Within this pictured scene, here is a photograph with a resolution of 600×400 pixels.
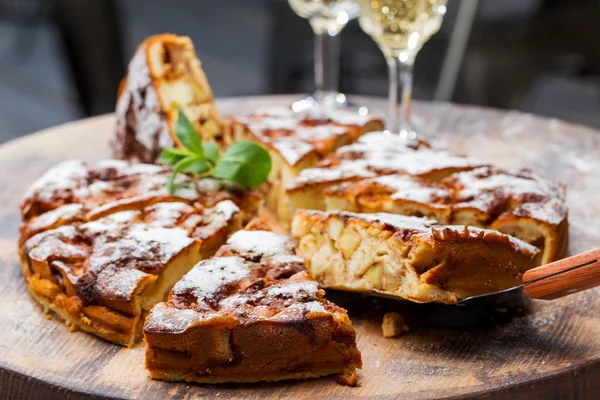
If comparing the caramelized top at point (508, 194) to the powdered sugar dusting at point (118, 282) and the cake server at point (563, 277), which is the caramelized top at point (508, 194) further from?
the powdered sugar dusting at point (118, 282)

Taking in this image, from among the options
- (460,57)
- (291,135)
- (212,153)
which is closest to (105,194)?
(212,153)

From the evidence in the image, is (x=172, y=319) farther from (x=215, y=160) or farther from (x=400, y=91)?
(x=400, y=91)

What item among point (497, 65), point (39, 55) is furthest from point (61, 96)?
point (497, 65)

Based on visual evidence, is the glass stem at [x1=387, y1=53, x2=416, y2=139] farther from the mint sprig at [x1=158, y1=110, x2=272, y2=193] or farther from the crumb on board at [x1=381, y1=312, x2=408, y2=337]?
the crumb on board at [x1=381, y1=312, x2=408, y2=337]

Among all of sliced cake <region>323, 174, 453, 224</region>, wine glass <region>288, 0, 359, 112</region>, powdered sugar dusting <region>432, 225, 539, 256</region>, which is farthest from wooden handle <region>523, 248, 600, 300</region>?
wine glass <region>288, 0, 359, 112</region>

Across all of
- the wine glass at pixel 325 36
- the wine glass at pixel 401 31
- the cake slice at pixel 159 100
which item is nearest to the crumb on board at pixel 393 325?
the wine glass at pixel 401 31

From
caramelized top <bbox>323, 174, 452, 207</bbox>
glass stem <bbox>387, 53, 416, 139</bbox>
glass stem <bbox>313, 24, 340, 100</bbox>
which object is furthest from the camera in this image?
glass stem <bbox>313, 24, 340, 100</bbox>
